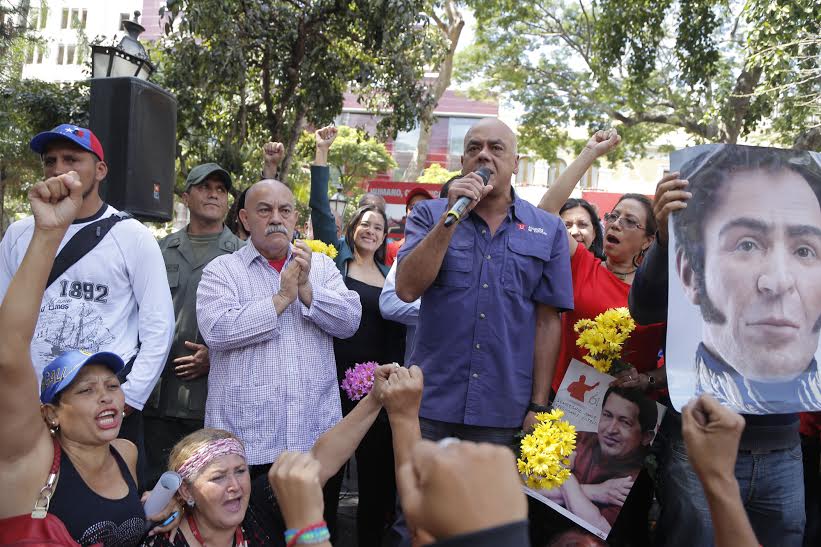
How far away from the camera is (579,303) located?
147 inches

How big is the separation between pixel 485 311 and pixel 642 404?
720 millimetres

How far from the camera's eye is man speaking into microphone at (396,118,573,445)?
3.27m

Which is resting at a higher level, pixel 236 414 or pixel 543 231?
pixel 543 231

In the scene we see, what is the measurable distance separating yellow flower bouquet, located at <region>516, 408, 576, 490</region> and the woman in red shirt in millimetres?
409

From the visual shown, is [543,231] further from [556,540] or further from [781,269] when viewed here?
[556,540]

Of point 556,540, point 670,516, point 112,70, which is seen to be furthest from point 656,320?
point 112,70

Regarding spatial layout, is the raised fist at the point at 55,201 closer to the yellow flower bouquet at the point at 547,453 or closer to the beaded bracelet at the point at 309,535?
the beaded bracelet at the point at 309,535

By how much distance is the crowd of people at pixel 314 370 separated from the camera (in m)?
2.33

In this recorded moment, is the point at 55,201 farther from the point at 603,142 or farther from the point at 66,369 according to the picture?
the point at 603,142

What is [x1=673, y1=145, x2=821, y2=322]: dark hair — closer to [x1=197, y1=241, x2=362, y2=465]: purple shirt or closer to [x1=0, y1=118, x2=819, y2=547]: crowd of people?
[x1=0, y1=118, x2=819, y2=547]: crowd of people

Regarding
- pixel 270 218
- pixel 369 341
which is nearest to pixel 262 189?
pixel 270 218

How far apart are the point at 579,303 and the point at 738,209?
986mm

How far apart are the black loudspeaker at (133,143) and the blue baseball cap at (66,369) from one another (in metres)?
2.69

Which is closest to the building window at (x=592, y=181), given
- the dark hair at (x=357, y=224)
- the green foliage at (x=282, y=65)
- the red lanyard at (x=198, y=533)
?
the green foliage at (x=282, y=65)
